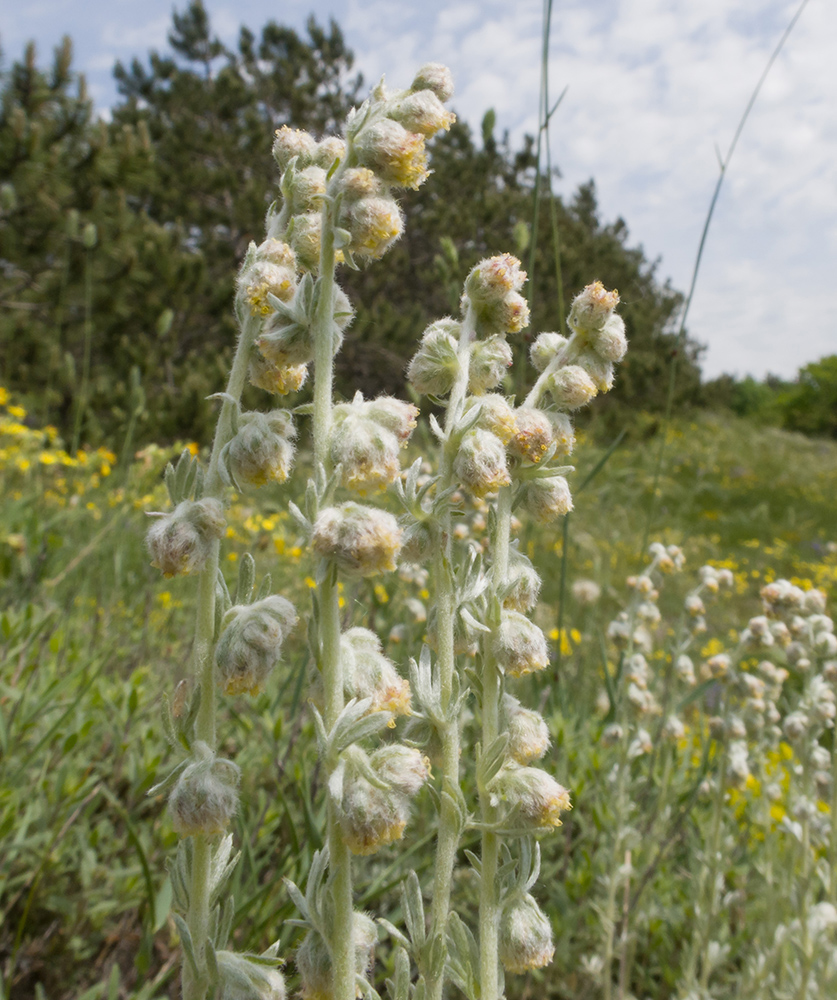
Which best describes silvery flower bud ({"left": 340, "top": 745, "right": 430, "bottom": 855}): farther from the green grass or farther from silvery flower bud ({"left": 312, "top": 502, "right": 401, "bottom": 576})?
the green grass

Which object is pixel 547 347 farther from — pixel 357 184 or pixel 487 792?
pixel 487 792

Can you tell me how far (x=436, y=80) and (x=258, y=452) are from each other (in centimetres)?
59

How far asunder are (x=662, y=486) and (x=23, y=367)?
35.3ft

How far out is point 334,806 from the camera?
2.58ft

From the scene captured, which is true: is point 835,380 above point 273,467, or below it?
above

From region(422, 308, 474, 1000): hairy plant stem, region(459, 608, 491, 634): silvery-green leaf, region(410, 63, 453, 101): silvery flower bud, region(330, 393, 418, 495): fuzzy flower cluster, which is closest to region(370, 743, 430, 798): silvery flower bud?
region(422, 308, 474, 1000): hairy plant stem

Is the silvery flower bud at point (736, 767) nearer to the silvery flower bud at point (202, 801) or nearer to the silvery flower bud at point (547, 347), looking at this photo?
the silvery flower bud at point (547, 347)

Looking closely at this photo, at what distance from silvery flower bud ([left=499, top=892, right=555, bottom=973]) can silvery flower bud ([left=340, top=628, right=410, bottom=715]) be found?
0.35 meters

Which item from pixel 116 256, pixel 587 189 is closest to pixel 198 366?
pixel 116 256

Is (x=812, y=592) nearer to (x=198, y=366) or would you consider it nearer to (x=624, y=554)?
(x=624, y=554)

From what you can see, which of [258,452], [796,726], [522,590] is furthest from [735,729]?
[258,452]

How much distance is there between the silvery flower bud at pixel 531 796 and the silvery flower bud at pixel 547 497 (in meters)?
0.37

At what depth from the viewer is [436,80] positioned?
1.02 metres

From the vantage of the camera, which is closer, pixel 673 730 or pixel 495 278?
pixel 495 278
